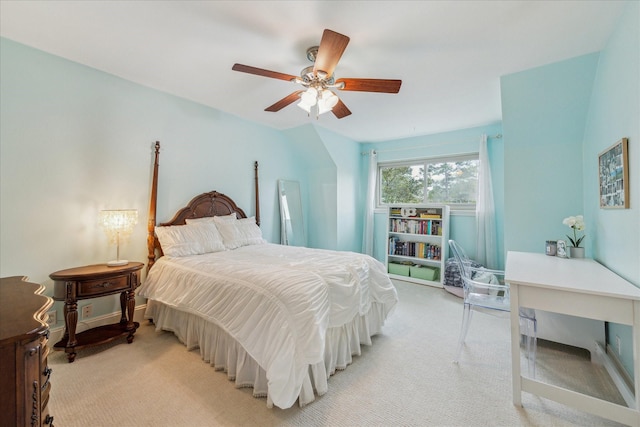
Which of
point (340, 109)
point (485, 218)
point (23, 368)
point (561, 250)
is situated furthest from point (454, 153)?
point (23, 368)

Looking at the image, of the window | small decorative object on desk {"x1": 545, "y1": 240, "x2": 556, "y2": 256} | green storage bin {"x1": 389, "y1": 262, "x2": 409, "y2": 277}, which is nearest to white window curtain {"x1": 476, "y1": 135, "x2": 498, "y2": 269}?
the window

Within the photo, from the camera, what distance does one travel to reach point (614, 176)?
1897mm

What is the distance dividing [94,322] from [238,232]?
64.1 inches

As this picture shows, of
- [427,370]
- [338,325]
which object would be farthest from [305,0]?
[427,370]

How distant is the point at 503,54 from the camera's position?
2236 mm

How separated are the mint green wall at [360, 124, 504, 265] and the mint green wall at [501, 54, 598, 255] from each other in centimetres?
101

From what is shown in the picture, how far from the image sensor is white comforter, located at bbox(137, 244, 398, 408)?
5.19 feet

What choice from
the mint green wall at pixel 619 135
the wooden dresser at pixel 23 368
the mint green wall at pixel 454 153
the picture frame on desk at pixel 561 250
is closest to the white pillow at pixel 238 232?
the wooden dresser at pixel 23 368

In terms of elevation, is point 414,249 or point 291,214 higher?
point 291,214

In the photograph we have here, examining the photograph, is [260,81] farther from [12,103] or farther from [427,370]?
[427,370]

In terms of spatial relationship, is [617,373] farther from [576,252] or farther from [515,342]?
[576,252]

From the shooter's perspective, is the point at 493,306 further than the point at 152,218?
No

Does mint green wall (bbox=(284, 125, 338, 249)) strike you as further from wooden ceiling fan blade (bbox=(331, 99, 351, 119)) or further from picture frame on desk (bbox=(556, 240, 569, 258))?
picture frame on desk (bbox=(556, 240, 569, 258))

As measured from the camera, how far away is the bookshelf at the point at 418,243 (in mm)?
4305
